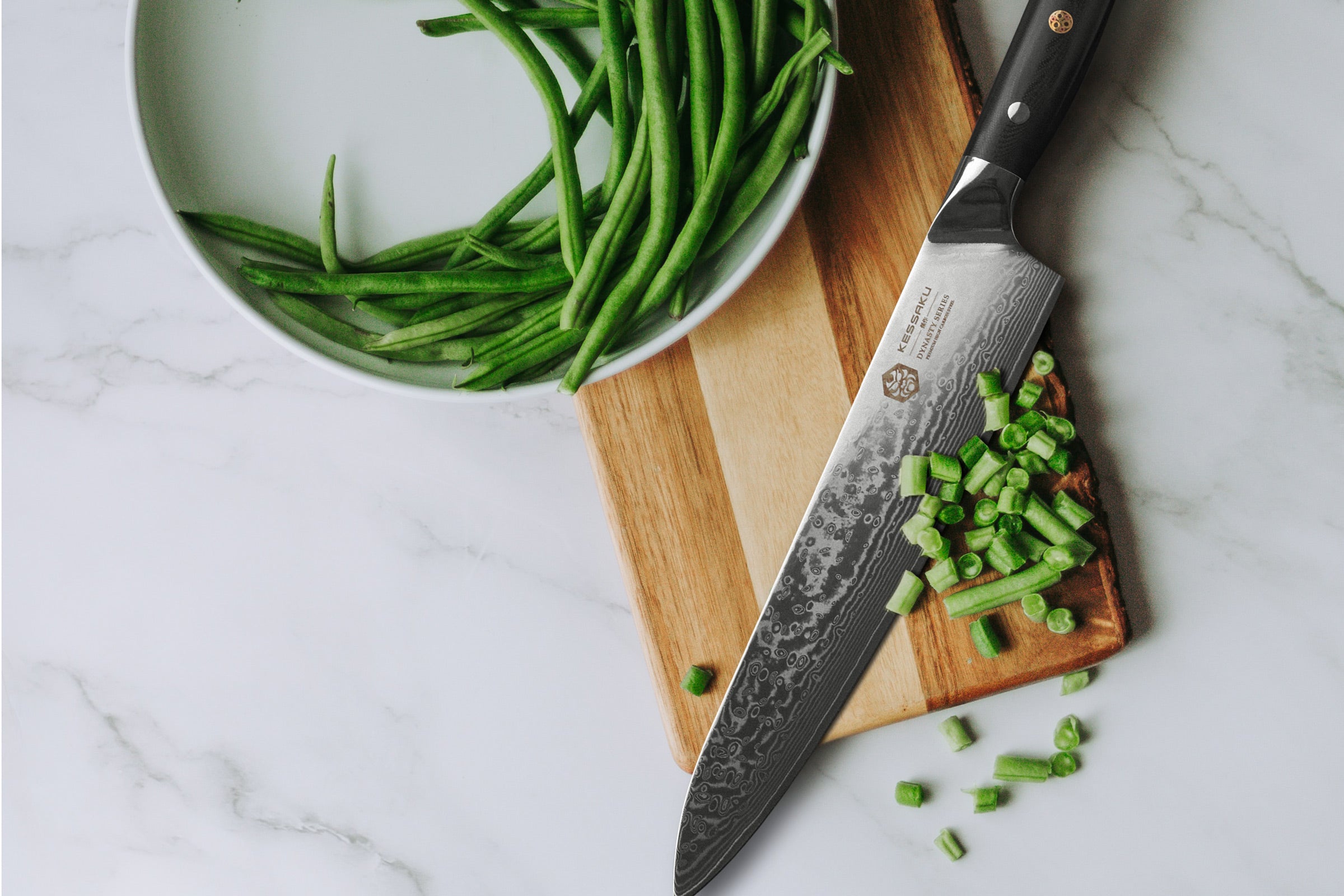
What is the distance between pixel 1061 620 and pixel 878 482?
1.39 feet

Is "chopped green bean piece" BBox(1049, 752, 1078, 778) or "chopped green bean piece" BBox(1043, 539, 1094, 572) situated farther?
"chopped green bean piece" BBox(1049, 752, 1078, 778)

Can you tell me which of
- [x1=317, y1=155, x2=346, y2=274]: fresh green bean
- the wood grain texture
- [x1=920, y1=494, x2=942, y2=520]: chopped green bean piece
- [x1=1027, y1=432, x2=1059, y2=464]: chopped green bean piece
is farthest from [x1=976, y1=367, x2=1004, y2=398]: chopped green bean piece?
[x1=317, y1=155, x2=346, y2=274]: fresh green bean

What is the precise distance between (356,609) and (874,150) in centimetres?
147

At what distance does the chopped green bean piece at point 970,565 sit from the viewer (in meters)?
1.69

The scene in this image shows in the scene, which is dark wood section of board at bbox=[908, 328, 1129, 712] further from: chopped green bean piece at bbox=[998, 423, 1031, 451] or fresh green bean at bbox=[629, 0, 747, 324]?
fresh green bean at bbox=[629, 0, 747, 324]

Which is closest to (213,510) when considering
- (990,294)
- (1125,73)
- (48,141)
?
(48,141)

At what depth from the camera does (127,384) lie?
2.01 m

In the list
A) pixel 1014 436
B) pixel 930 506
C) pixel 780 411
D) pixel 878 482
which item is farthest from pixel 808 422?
pixel 1014 436

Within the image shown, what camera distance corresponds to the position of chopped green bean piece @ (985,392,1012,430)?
1665 millimetres

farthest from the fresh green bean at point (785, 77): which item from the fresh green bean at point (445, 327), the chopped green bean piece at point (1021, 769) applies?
the chopped green bean piece at point (1021, 769)

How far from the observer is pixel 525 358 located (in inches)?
61.4

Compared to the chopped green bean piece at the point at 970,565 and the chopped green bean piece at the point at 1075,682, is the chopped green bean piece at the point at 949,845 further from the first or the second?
the chopped green bean piece at the point at 970,565

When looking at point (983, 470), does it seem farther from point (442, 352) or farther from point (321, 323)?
point (321, 323)

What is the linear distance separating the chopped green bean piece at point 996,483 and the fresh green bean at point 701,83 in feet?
2.52
